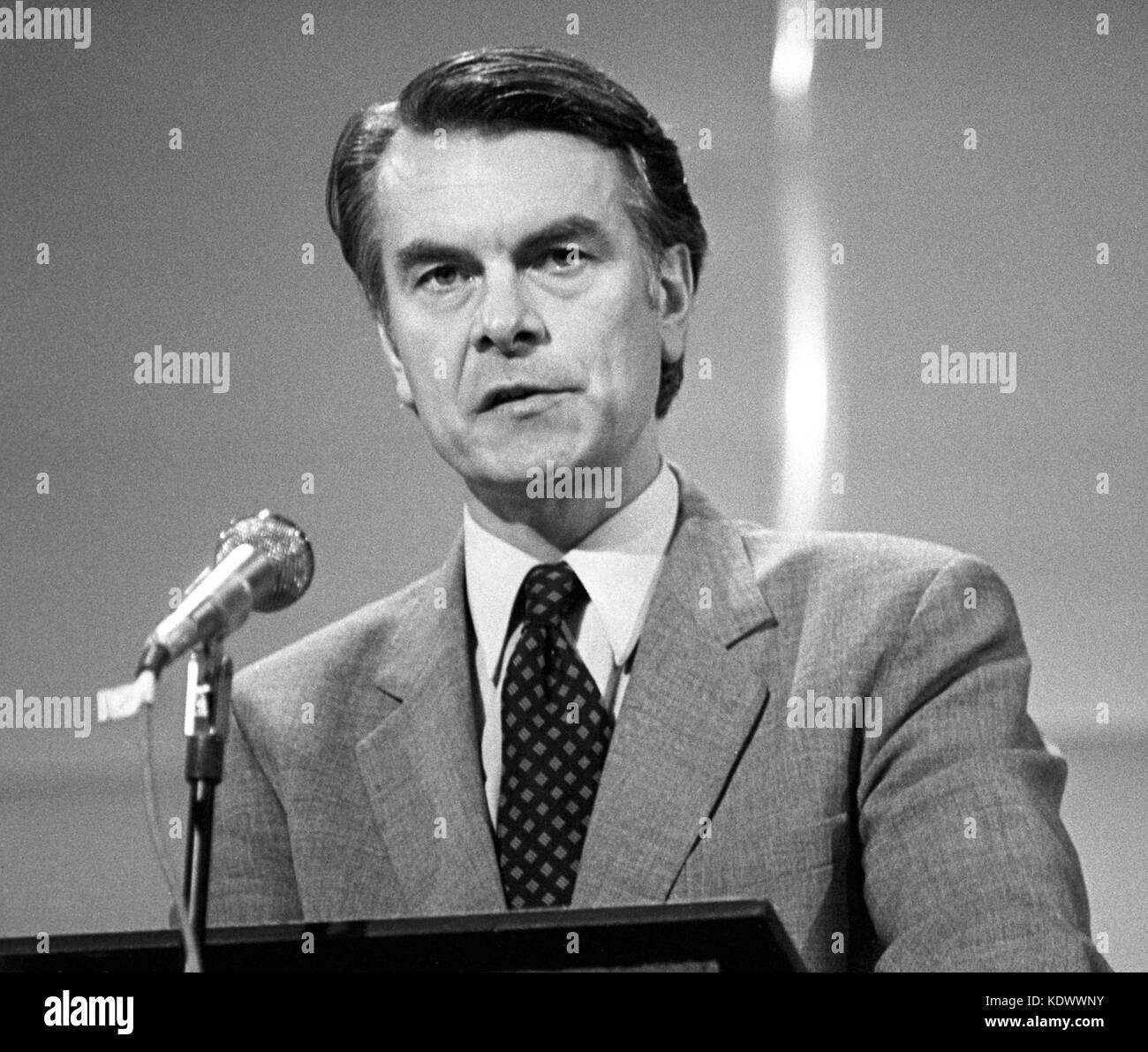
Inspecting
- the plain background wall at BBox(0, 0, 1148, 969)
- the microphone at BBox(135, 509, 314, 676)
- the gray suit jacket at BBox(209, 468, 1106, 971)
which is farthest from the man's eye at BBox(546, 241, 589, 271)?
the microphone at BBox(135, 509, 314, 676)

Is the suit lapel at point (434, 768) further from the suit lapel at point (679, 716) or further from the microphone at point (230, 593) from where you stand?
the microphone at point (230, 593)

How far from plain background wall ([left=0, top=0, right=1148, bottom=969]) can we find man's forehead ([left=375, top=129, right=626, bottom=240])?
19 centimetres

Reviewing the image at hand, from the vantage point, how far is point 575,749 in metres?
2.28

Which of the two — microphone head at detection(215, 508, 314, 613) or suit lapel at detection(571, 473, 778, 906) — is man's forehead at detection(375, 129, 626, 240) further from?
microphone head at detection(215, 508, 314, 613)

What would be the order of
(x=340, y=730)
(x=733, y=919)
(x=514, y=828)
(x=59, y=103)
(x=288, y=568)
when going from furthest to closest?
1. (x=59, y=103)
2. (x=340, y=730)
3. (x=514, y=828)
4. (x=288, y=568)
5. (x=733, y=919)

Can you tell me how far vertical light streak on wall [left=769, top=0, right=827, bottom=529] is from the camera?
2543 mm

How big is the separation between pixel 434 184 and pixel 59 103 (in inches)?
28.5

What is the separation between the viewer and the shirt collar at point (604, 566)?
94.0 inches

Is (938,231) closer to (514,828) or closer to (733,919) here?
(514,828)

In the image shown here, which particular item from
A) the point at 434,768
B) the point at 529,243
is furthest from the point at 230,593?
the point at 529,243

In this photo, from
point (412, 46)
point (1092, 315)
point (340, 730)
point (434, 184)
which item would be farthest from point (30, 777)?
point (1092, 315)

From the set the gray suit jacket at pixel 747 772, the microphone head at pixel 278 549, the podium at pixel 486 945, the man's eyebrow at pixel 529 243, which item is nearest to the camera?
the podium at pixel 486 945

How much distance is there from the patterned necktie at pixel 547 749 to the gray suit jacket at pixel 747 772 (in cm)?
4

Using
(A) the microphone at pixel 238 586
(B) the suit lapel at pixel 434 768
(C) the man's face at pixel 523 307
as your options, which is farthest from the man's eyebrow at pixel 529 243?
(A) the microphone at pixel 238 586
